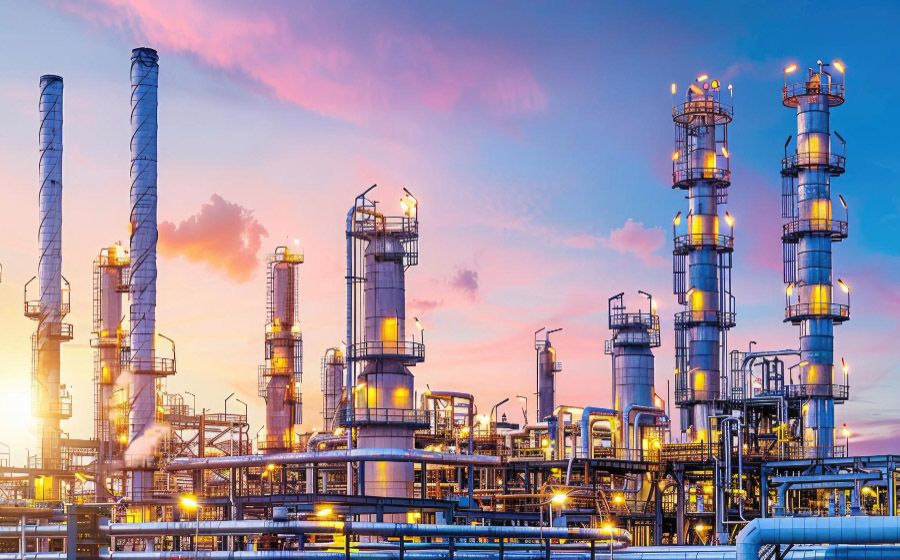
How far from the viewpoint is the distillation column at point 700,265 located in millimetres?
80500

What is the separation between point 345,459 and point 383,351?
6.21 m

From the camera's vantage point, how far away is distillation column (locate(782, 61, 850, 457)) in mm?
76688

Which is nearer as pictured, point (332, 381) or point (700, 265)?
point (700, 265)

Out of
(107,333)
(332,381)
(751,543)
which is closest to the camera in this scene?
(751,543)

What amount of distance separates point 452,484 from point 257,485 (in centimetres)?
1919

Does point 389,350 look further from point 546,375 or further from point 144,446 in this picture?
point 546,375

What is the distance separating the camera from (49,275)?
80562 millimetres

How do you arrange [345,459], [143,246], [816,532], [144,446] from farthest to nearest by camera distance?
1. [143,246]
2. [144,446]
3. [345,459]
4. [816,532]

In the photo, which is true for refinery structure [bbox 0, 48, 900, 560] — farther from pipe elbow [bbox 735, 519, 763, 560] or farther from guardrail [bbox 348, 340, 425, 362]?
pipe elbow [bbox 735, 519, 763, 560]

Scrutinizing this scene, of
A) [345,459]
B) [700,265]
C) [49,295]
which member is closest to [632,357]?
[700,265]

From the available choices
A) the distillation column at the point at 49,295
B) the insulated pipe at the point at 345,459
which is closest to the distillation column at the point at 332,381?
the distillation column at the point at 49,295

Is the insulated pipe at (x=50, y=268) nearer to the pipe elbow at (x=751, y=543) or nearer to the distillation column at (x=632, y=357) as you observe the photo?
the distillation column at (x=632, y=357)

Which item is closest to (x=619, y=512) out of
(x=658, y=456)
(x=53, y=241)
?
(x=658, y=456)

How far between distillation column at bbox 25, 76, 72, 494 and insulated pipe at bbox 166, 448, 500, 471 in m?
14.8
